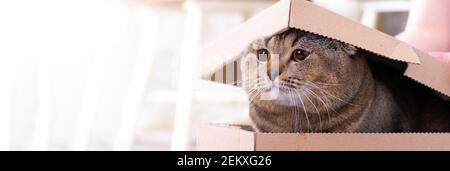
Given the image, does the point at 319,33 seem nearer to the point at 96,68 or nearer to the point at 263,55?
the point at 263,55

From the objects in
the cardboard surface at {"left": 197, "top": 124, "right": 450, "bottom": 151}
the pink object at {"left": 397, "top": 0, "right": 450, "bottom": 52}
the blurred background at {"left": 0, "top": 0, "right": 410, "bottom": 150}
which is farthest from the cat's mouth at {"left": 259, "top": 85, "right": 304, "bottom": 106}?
the blurred background at {"left": 0, "top": 0, "right": 410, "bottom": 150}

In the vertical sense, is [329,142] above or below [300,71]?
below

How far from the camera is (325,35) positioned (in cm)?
89

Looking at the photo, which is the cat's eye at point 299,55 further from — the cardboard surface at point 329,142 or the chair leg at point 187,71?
the chair leg at point 187,71

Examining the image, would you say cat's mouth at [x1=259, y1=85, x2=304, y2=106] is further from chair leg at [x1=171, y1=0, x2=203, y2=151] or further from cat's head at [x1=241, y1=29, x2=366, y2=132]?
chair leg at [x1=171, y1=0, x2=203, y2=151]

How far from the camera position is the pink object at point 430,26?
1522 mm

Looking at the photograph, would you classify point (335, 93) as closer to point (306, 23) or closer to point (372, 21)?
point (306, 23)

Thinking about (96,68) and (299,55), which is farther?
(96,68)

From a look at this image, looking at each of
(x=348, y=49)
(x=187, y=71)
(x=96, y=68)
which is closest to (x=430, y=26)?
(x=348, y=49)

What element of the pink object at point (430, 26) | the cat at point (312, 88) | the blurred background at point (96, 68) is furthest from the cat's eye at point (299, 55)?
the blurred background at point (96, 68)

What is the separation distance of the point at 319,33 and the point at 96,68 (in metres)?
2.16
